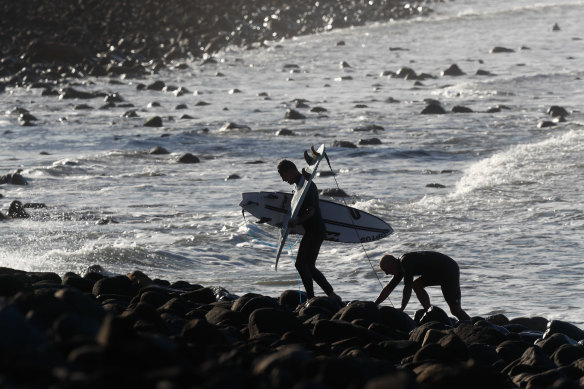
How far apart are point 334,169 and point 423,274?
10.3m

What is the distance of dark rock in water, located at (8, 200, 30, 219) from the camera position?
16.4 m

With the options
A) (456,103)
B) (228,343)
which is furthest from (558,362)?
(456,103)

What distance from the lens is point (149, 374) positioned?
420 cm

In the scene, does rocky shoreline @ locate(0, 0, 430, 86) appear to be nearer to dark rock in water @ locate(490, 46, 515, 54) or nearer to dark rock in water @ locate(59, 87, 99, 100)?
dark rock in water @ locate(59, 87, 99, 100)

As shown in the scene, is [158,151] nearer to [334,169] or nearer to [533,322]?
[334,169]

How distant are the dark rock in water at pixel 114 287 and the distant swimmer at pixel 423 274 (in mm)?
2432

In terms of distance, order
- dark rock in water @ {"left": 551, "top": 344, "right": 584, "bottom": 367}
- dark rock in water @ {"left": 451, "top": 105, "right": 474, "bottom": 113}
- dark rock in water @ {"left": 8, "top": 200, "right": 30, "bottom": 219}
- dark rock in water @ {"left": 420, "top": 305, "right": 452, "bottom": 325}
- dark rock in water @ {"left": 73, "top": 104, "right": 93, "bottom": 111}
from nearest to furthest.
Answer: dark rock in water @ {"left": 551, "top": 344, "right": 584, "bottom": 367} < dark rock in water @ {"left": 420, "top": 305, "right": 452, "bottom": 325} < dark rock in water @ {"left": 8, "top": 200, "right": 30, "bottom": 219} < dark rock in water @ {"left": 451, "top": 105, "right": 474, "bottom": 113} < dark rock in water @ {"left": 73, "top": 104, "right": 93, "bottom": 111}

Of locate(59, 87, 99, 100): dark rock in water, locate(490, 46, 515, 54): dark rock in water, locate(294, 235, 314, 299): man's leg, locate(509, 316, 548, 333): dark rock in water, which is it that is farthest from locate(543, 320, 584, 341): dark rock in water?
locate(490, 46, 515, 54): dark rock in water

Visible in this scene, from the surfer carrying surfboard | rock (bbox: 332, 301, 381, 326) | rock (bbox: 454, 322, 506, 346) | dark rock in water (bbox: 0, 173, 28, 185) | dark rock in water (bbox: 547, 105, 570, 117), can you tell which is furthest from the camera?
dark rock in water (bbox: 547, 105, 570, 117)

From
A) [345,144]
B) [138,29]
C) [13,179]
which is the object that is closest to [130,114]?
[345,144]

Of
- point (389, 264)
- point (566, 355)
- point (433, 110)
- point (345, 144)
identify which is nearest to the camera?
point (566, 355)

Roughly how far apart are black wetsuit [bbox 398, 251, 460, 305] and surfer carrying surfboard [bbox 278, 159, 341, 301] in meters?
0.78

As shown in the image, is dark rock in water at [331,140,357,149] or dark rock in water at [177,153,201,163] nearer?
dark rock in water at [177,153,201,163]

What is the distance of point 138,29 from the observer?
42.7 m
